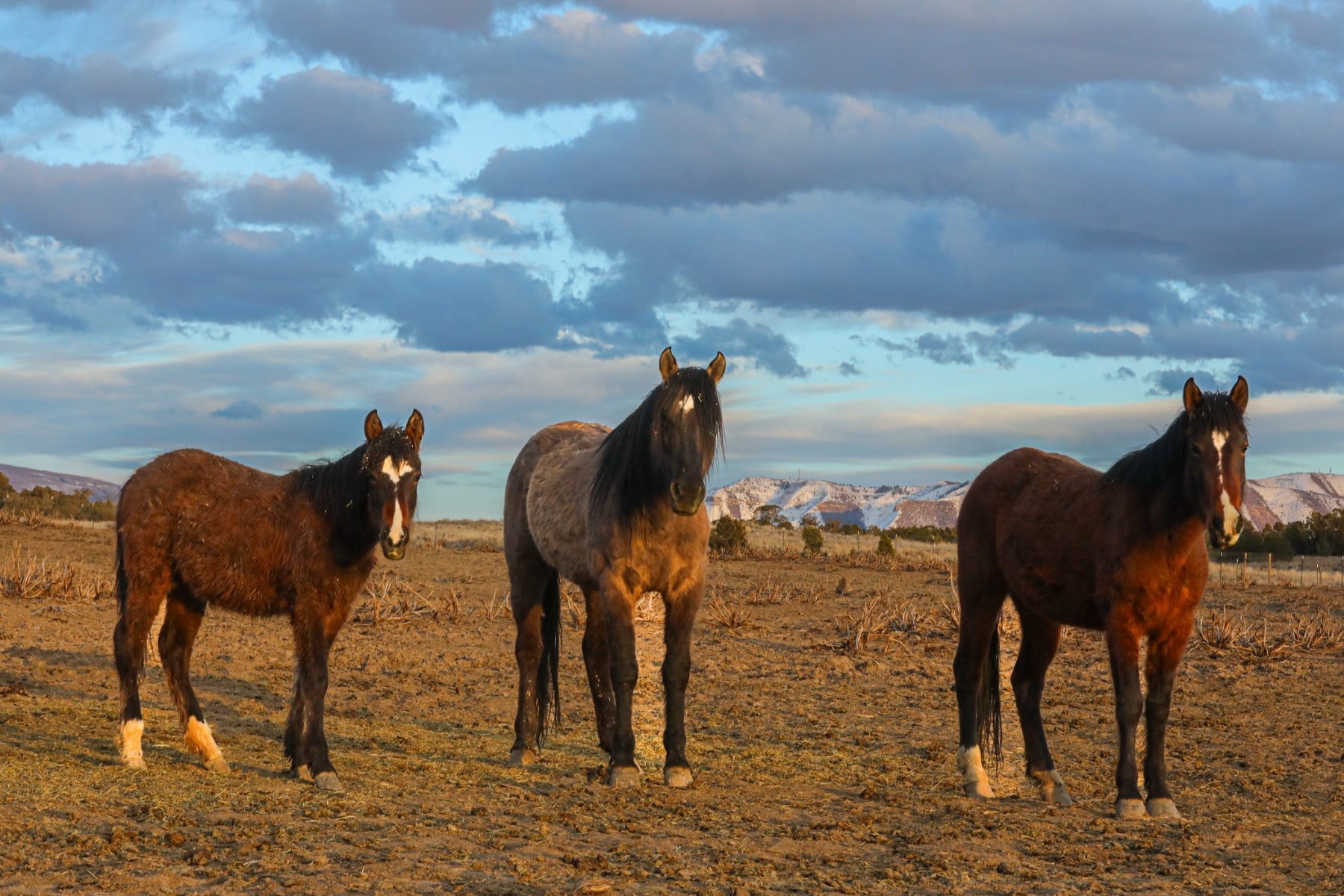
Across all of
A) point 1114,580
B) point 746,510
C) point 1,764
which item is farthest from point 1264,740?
point 746,510

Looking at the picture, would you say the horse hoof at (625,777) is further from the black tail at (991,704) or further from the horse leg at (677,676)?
the black tail at (991,704)

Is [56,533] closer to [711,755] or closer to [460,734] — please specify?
[460,734]

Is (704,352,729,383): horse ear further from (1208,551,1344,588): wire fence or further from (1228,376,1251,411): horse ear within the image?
(1208,551,1344,588): wire fence

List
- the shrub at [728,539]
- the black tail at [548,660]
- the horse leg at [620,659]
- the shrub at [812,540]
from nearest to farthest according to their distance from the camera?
the horse leg at [620,659], the black tail at [548,660], the shrub at [728,539], the shrub at [812,540]

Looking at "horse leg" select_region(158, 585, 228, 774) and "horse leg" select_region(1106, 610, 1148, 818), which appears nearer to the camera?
"horse leg" select_region(1106, 610, 1148, 818)

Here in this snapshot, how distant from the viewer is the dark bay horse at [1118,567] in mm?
6457

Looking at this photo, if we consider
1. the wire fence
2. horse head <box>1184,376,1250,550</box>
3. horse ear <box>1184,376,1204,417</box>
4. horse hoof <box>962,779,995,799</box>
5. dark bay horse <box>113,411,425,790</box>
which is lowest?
horse hoof <box>962,779,995,799</box>

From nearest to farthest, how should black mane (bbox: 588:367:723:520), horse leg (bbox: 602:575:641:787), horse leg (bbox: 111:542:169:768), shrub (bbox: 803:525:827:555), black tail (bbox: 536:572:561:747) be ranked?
black mane (bbox: 588:367:723:520) < horse leg (bbox: 602:575:641:787) < horse leg (bbox: 111:542:169:768) < black tail (bbox: 536:572:561:747) < shrub (bbox: 803:525:827:555)

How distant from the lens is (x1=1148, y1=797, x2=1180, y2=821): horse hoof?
6.49m

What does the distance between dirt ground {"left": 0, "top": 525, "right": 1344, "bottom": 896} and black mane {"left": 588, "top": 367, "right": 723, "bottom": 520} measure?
1736 millimetres

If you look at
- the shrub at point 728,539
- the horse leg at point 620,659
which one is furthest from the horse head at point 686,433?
the shrub at point 728,539

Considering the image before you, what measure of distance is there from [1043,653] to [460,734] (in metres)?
4.36

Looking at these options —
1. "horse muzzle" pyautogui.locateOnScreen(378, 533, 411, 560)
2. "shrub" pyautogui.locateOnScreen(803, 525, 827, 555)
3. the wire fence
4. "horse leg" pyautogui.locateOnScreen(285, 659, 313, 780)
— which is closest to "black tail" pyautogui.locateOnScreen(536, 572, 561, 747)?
"horse leg" pyautogui.locateOnScreen(285, 659, 313, 780)

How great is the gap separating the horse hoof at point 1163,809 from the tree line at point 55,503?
28.9m
